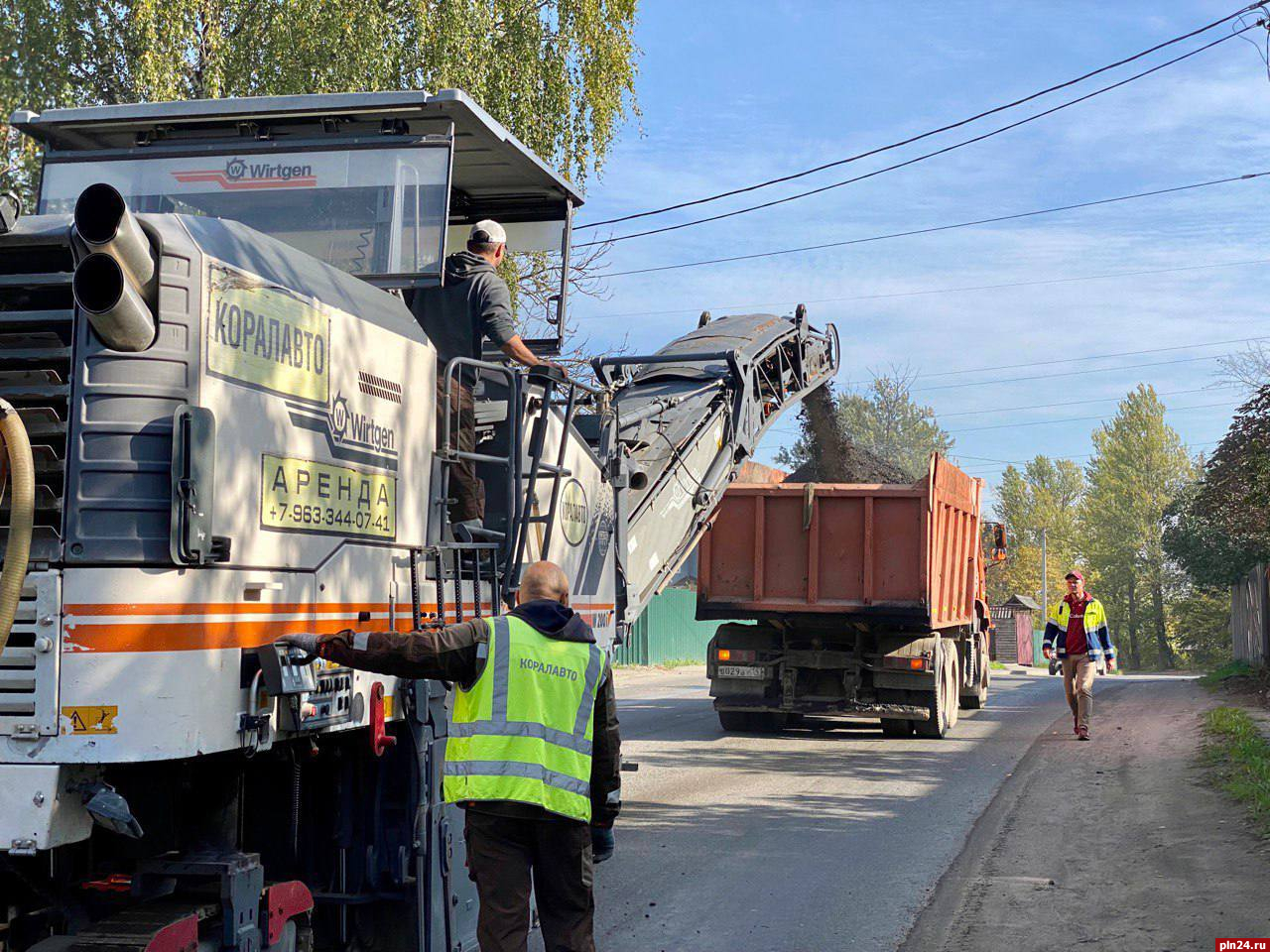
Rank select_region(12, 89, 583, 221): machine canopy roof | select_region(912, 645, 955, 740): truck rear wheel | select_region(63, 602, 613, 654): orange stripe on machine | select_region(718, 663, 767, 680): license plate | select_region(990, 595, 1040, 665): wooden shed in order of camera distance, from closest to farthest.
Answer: select_region(63, 602, 613, 654): orange stripe on machine < select_region(12, 89, 583, 221): machine canopy roof < select_region(912, 645, 955, 740): truck rear wheel < select_region(718, 663, 767, 680): license plate < select_region(990, 595, 1040, 665): wooden shed

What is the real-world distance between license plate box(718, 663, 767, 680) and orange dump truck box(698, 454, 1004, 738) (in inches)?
0.5

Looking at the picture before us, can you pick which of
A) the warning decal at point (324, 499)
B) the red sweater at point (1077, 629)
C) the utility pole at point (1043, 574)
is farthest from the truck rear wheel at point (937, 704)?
the utility pole at point (1043, 574)

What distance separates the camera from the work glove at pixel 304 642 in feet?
13.7

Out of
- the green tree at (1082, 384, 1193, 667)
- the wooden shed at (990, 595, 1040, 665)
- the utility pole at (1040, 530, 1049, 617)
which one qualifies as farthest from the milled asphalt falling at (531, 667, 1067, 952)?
the green tree at (1082, 384, 1193, 667)

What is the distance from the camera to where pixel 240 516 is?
4.11 m

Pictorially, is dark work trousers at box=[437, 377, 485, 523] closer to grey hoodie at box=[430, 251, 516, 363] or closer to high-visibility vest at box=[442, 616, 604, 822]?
grey hoodie at box=[430, 251, 516, 363]

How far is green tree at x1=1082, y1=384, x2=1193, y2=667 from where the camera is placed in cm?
7794

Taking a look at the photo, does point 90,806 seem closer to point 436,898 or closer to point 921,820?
point 436,898

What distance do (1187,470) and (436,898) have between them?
79229 mm

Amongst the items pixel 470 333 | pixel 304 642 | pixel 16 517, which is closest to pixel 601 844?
pixel 304 642

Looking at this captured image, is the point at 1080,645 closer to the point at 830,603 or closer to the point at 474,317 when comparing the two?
the point at 830,603

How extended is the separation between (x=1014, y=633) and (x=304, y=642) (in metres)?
54.6

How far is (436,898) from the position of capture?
4.95 metres

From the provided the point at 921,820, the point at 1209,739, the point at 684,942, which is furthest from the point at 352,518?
the point at 1209,739
